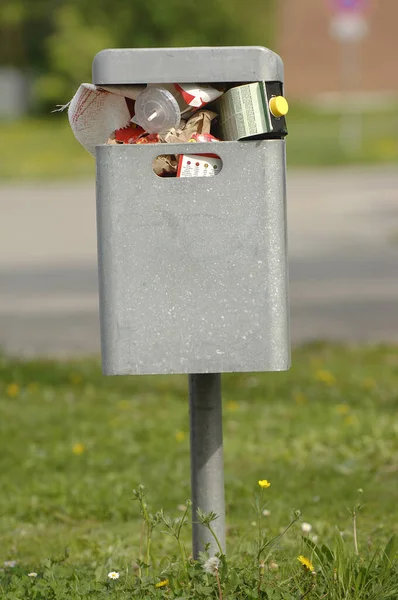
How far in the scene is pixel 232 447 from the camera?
557 cm

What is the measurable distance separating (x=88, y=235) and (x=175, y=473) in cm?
915

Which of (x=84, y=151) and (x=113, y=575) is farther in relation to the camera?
(x=84, y=151)

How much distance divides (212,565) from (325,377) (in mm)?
3843

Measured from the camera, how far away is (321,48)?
153ft

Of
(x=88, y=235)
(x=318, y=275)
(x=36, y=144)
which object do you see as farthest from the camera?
(x=36, y=144)

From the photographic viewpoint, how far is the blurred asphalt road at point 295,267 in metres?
8.66

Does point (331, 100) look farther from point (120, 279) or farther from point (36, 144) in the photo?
point (120, 279)

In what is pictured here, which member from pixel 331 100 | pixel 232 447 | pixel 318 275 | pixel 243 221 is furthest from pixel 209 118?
pixel 331 100

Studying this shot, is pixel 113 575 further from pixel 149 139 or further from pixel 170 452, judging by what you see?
pixel 170 452

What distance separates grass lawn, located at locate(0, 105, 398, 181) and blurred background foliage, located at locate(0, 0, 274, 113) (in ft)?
5.21

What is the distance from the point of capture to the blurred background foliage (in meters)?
37.9

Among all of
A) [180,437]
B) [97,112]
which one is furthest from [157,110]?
[180,437]

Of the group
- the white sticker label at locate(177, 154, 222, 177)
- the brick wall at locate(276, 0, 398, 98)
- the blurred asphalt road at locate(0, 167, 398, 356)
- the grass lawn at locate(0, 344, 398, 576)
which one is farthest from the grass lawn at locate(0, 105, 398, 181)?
the white sticker label at locate(177, 154, 222, 177)

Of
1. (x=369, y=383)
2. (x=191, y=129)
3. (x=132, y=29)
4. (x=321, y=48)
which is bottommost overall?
(x=369, y=383)
